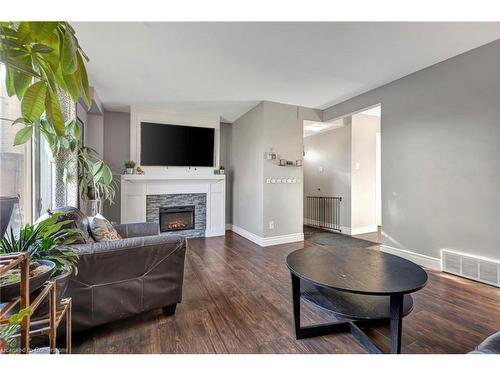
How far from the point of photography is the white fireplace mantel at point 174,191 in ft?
13.2

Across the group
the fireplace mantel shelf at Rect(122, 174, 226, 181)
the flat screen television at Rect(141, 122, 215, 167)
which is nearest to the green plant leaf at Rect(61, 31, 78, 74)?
the fireplace mantel shelf at Rect(122, 174, 226, 181)

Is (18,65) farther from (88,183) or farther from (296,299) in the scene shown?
(88,183)

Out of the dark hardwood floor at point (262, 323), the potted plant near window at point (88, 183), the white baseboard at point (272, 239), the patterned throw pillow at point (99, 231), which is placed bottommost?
the dark hardwood floor at point (262, 323)

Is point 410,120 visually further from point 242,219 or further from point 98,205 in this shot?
point 98,205

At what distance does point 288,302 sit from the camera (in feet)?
6.75

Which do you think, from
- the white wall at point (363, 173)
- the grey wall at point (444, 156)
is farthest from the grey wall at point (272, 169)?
the grey wall at point (444, 156)

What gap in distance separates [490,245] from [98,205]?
4792 millimetres

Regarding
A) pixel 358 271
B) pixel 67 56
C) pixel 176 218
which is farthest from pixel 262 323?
pixel 176 218

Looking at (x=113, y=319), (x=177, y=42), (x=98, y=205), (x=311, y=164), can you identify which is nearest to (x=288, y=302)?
(x=113, y=319)

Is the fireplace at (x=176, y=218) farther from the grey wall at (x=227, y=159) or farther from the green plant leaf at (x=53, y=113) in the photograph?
the green plant leaf at (x=53, y=113)

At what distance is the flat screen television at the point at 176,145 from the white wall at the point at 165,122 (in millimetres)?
78

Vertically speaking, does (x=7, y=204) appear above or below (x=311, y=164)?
below

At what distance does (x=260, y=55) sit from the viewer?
243 centimetres
